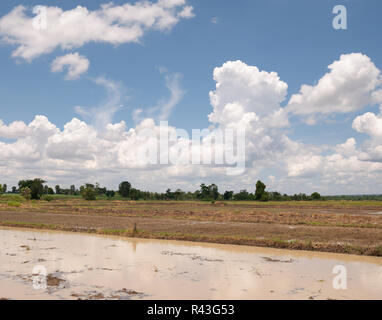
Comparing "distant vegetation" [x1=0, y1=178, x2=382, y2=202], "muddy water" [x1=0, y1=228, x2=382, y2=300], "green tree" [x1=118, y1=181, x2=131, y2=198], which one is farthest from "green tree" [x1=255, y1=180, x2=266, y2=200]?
"muddy water" [x1=0, y1=228, x2=382, y2=300]

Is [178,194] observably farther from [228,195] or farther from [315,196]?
[315,196]

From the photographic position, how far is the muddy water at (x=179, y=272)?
32.7 feet

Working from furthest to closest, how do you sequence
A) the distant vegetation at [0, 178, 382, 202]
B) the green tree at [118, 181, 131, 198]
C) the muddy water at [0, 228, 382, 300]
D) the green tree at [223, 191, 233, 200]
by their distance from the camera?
the green tree at [118, 181, 131, 198] < the green tree at [223, 191, 233, 200] < the distant vegetation at [0, 178, 382, 202] < the muddy water at [0, 228, 382, 300]

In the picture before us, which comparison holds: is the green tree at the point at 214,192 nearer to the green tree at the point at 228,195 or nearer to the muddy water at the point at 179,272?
the green tree at the point at 228,195

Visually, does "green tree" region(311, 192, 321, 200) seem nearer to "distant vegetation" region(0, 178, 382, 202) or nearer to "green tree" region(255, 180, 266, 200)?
"distant vegetation" region(0, 178, 382, 202)

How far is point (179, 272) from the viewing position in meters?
12.6

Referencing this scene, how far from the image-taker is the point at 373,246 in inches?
672

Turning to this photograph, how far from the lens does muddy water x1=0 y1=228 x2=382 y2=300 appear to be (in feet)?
32.7

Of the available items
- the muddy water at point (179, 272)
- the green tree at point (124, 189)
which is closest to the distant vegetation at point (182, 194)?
the green tree at point (124, 189)

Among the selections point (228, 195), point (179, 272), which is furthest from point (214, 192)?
point (179, 272)

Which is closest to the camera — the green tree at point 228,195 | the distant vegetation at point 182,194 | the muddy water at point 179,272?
the muddy water at point 179,272

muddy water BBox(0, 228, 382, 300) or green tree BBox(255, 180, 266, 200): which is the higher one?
green tree BBox(255, 180, 266, 200)
